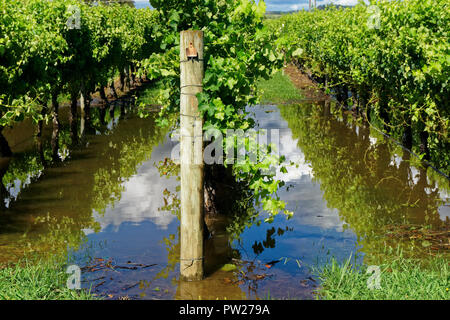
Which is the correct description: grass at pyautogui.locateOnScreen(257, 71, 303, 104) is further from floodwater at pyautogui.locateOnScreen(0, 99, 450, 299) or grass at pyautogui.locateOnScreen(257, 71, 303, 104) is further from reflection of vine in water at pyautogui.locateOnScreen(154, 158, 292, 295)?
reflection of vine in water at pyautogui.locateOnScreen(154, 158, 292, 295)

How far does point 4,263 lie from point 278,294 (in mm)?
3629

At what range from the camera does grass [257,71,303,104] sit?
2230 cm

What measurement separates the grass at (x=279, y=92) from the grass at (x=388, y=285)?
15216mm

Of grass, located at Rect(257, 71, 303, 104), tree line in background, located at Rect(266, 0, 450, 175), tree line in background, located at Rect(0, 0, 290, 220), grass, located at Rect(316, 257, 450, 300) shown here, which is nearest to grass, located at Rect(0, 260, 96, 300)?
tree line in background, located at Rect(0, 0, 290, 220)

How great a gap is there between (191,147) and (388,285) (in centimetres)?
269

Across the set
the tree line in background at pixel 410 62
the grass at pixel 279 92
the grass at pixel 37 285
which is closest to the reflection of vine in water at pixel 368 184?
the tree line in background at pixel 410 62

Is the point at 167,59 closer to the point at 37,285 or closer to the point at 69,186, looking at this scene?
the point at 37,285

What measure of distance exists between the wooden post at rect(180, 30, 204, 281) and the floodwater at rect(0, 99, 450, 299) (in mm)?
516

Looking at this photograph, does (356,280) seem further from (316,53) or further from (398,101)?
(316,53)

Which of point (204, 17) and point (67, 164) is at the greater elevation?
point (204, 17)

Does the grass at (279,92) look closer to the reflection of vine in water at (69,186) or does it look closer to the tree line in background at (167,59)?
the reflection of vine in water at (69,186)
